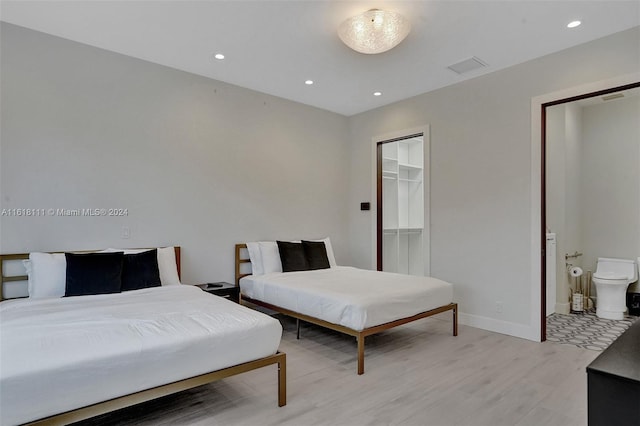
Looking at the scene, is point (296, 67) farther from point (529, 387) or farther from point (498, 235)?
point (529, 387)

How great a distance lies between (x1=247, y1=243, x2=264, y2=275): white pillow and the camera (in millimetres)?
4602

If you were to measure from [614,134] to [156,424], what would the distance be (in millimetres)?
6661

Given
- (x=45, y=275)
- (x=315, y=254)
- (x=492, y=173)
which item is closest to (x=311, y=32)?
(x=492, y=173)

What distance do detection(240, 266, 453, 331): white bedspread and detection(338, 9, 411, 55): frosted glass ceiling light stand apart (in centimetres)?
222

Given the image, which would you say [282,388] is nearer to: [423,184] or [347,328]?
[347,328]

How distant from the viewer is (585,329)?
421 centimetres

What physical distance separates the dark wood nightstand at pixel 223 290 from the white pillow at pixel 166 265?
412mm

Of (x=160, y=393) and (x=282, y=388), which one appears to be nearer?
(x=160, y=393)

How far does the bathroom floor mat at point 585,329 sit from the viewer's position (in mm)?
3755

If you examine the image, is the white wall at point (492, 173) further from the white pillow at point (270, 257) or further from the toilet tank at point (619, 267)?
the white pillow at point (270, 257)

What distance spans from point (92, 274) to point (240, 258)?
184cm

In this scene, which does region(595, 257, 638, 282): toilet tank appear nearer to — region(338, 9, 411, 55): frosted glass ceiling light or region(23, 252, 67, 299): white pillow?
region(338, 9, 411, 55): frosted glass ceiling light


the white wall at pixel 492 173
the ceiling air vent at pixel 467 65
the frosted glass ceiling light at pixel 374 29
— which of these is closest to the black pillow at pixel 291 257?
the white wall at pixel 492 173

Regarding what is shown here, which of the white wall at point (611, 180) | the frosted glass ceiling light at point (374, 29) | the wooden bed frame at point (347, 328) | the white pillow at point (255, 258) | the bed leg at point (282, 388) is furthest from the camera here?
the white wall at point (611, 180)
